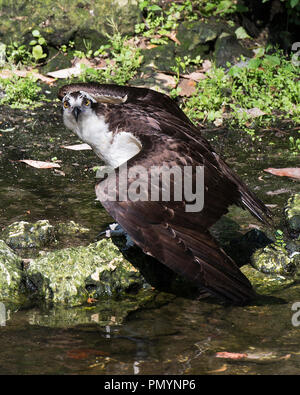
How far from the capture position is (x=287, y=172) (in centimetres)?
728

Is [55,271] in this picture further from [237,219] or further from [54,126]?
[54,126]

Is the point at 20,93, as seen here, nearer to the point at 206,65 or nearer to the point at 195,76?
the point at 195,76

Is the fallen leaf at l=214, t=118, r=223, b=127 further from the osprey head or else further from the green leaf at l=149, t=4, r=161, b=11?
the osprey head

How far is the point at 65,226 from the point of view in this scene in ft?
20.5

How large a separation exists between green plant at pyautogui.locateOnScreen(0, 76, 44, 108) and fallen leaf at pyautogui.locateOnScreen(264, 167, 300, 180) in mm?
3137

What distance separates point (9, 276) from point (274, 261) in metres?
1.95

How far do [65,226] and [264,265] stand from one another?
5.44ft

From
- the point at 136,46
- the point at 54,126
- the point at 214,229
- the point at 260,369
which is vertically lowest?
the point at 260,369

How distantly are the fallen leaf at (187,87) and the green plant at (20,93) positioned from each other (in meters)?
1.67

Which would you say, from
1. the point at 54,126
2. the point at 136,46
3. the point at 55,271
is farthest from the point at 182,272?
the point at 136,46

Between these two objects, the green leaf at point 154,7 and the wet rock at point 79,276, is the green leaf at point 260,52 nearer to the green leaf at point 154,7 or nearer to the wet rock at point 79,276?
the green leaf at point 154,7

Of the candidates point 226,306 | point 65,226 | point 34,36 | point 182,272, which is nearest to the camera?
point 182,272

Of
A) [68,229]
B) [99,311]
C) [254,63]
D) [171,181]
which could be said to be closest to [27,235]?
[68,229]

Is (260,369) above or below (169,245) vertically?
below
